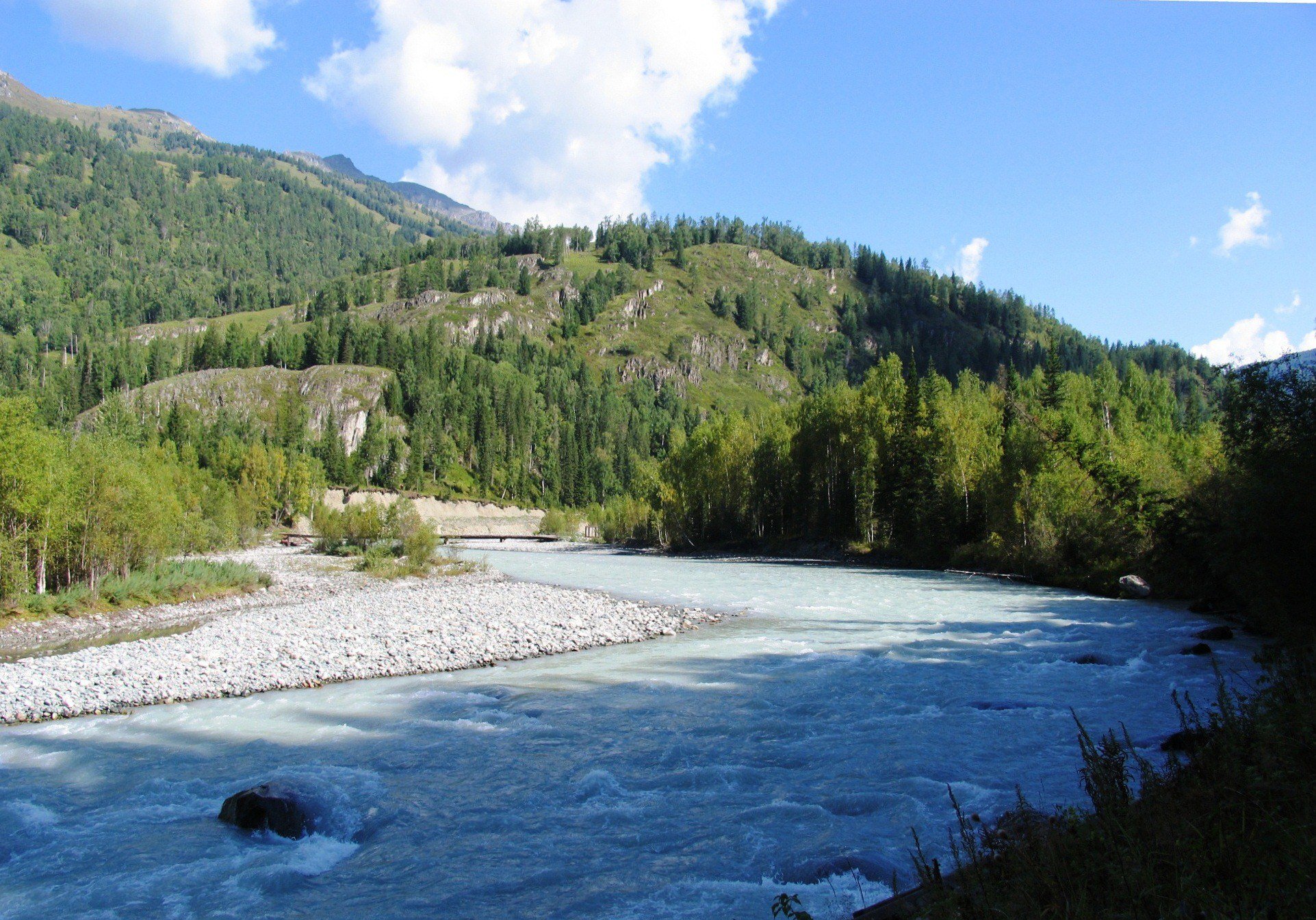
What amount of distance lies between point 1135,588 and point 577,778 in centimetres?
2872

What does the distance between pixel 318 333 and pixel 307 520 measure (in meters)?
77.8

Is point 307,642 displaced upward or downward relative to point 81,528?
downward

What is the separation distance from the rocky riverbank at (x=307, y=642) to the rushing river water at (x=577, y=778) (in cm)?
124

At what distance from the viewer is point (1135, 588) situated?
30.3 metres

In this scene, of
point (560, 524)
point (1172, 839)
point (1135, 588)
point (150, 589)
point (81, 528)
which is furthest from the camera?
point (560, 524)

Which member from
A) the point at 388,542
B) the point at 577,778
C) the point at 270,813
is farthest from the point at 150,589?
the point at 577,778

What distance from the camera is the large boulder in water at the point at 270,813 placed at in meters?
9.25

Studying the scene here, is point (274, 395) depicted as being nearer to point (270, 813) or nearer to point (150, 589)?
point (150, 589)

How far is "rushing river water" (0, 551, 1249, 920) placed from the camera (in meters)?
→ 7.92

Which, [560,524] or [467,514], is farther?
[467,514]

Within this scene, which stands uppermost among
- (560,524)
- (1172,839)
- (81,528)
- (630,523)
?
(81,528)

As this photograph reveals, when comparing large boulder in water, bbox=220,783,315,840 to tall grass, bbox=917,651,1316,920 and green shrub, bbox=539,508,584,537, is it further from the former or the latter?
green shrub, bbox=539,508,584,537

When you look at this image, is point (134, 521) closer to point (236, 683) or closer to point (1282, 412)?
point (236, 683)

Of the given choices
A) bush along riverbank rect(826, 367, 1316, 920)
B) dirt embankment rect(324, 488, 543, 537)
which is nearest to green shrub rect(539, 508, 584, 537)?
dirt embankment rect(324, 488, 543, 537)
